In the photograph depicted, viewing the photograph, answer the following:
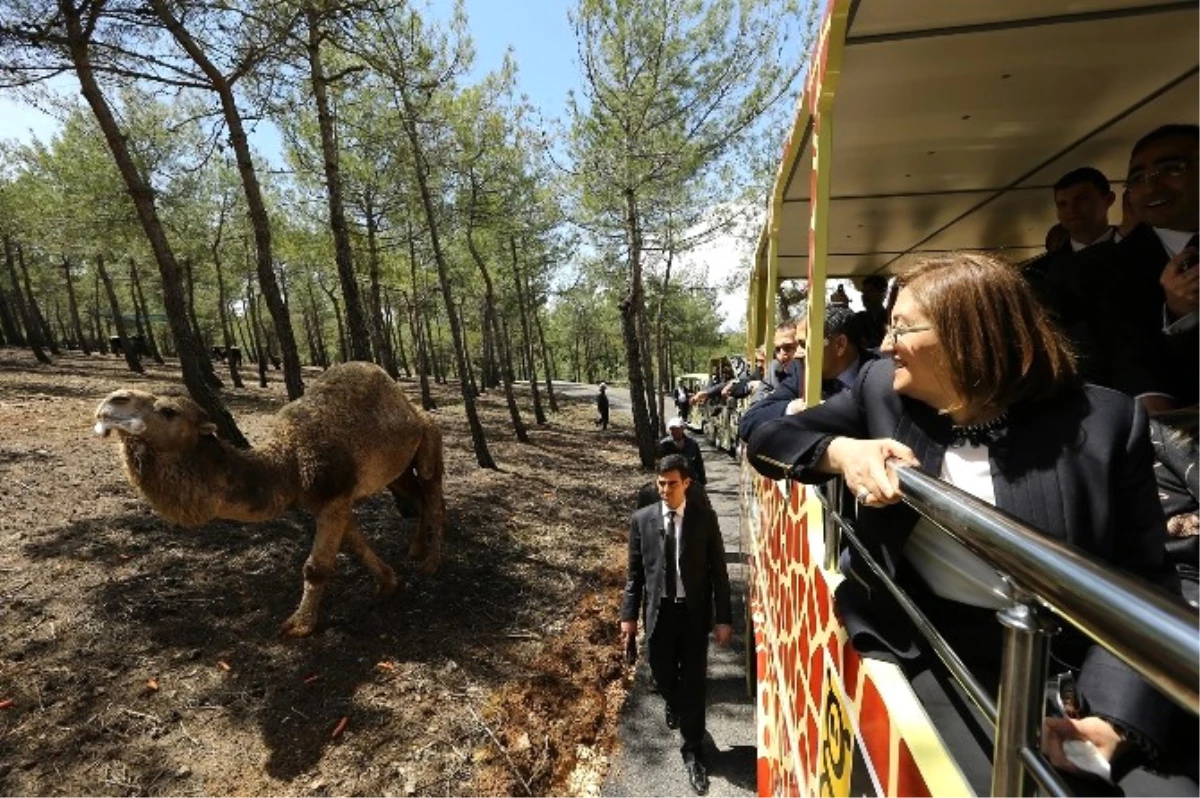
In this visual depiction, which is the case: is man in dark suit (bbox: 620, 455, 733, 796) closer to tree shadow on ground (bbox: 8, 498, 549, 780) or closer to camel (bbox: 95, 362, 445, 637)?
tree shadow on ground (bbox: 8, 498, 549, 780)

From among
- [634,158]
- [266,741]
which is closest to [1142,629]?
[266,741]

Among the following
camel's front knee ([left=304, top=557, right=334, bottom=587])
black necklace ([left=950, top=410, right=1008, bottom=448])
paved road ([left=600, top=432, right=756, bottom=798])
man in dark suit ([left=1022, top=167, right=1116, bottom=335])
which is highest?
man in dark suit ([left=1022, top=167, right=1116, bottom=335])

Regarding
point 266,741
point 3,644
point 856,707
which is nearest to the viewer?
point 856,707

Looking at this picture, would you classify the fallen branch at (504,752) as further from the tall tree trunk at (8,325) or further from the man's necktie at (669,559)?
the tall tree trunk at (8,325)

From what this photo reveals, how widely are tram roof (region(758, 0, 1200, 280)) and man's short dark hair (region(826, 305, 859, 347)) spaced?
0.76m

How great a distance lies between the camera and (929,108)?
2.82 m

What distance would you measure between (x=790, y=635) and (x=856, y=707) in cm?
116

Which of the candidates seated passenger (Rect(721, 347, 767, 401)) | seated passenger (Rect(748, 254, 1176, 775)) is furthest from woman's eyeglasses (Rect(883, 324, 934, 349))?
seated passenger (Rect(721, 347, 767, 401))

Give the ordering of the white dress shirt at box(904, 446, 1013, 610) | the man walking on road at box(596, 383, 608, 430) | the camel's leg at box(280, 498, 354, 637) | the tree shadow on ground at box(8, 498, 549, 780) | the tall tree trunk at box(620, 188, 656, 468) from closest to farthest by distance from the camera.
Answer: the white dress shirt at box(904, 446, 1013, 610) → the tree shadow on ground at box(8, 498, 549, 780) → the camel's leg at box(280, 498, 354, 637) → the tall tree trunk at box(620, 188, 656, 468) → the man walking on road at box(596, 383, 608, 430)

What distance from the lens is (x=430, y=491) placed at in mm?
7375

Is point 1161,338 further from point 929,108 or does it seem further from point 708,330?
point 708,330

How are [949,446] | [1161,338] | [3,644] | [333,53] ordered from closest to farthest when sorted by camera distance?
[949,446], [1161,338], [3,644], [333,53]

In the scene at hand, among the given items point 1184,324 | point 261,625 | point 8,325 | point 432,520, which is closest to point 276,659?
point 261,625

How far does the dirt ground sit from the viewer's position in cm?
410
